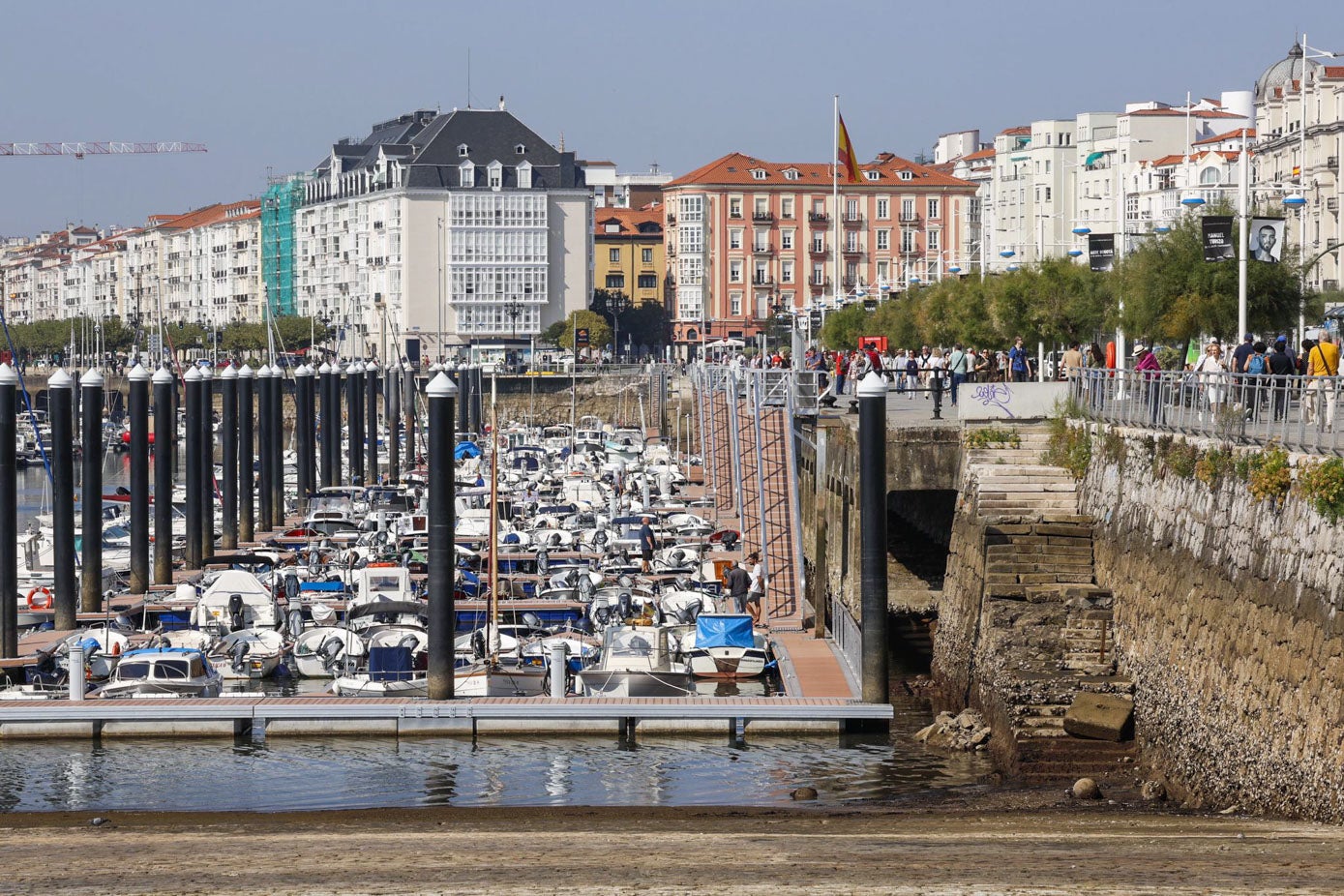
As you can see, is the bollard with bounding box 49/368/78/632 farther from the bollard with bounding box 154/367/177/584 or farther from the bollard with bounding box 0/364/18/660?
the bollard with bounding box 154/367/177/584

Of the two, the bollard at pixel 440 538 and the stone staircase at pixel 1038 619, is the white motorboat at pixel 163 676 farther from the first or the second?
the stone staircase at pixel 1038 619

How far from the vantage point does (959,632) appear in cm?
2959

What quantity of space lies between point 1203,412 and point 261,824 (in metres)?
12.1

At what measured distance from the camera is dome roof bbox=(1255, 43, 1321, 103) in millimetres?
96750

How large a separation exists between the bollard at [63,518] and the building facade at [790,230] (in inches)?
4567

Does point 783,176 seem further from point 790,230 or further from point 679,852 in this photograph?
point 679,852

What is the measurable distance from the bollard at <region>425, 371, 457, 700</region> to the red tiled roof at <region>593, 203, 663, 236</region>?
137 meters

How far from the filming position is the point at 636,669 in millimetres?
28828

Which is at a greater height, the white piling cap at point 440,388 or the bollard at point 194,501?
the white piling cap at point 440,388

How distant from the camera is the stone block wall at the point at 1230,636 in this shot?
1795 centimetres

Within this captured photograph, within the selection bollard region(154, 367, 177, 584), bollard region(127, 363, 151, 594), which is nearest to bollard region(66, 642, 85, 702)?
bollard region(127, 363, 151, 594)

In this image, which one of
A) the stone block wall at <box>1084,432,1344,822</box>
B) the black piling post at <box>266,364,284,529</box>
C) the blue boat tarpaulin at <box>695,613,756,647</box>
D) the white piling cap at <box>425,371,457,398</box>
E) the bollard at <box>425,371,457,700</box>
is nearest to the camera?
the stone block wall at <box>1084,432,1344,822</box>

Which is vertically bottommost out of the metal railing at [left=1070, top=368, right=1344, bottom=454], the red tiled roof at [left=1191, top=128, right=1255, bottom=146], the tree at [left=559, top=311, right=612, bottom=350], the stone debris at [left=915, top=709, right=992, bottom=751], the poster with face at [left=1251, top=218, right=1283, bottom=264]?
the stone debris at [left=915, top=709, right=992, bottom=751]

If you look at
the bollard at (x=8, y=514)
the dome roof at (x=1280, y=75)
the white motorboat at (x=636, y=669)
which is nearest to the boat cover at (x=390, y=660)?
the white motorboat at (x=636, y=669)
